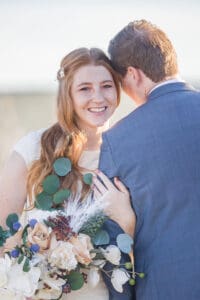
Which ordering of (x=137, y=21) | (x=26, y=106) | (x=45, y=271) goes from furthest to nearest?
(x=26, y=106) < (x=137, y=21) < (x=45, y=271)

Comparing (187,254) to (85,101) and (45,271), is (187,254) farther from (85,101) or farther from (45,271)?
(85,101)

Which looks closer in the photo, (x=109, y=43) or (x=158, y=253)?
(x=158, y=253)

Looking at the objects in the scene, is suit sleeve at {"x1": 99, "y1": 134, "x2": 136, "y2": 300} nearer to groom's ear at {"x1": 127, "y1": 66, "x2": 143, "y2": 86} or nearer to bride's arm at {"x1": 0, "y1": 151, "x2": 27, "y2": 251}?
groom's ear at {"x1": 127, "y1": 66, "x2": 143, "y2": 86}

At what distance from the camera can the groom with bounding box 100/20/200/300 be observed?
4414 mm

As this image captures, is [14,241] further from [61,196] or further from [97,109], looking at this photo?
[97,109]

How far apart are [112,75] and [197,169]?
1.01 m

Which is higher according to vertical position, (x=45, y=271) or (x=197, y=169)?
(x=197, y=169)

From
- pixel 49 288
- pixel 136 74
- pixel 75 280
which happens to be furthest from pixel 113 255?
pixel 136 74

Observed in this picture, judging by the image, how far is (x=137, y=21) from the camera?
488cm

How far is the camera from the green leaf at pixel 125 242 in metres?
4.41

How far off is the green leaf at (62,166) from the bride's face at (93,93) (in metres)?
0.37

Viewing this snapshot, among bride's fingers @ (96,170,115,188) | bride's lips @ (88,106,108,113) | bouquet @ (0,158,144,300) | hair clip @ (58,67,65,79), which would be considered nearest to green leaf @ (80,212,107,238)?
bouquet @ (0,158,144,300)

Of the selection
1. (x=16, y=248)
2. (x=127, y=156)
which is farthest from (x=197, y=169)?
(x=16, y=248)

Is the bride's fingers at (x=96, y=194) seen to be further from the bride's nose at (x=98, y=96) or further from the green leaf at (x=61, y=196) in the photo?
the bride's nose at (x=98, y=96)
